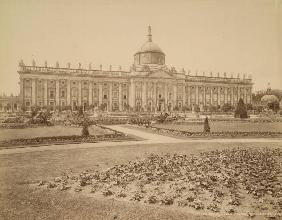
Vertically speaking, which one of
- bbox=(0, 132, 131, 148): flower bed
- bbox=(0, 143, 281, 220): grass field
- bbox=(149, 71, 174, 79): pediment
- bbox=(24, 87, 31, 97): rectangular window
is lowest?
bbox=(0, 143, 281, 220): grass field

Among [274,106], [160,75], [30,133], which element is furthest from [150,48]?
[30,133]

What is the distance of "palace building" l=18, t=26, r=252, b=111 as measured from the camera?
3953cm

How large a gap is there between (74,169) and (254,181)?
3.24 meters

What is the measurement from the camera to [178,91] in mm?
46406

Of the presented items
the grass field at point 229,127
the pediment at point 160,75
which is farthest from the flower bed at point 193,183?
the pediment at point 160,75

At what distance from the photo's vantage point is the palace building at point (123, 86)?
130 feet

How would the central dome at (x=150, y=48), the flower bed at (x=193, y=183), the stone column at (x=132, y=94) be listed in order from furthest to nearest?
the stone column at (x=132, y=94)
the central dome at (x=150, y=48)
the flower bed at (x=193, y=183)

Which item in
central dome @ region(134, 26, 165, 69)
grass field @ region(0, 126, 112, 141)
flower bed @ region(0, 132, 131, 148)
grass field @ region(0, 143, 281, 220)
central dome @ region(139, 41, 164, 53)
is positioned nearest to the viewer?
grass field @ region(0, 143, 281, 220)

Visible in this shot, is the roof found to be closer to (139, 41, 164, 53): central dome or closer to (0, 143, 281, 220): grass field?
(139, 41, 164, 53): central dome

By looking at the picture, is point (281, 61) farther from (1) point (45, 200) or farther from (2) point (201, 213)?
(1) point (45, 200)

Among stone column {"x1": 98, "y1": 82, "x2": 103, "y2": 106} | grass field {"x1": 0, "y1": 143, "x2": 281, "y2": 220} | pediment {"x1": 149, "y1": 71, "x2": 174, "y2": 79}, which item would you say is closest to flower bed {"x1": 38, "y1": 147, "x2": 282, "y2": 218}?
grass field {"x1": 0, "y1": 143, "x2": 281, "y2": 220}

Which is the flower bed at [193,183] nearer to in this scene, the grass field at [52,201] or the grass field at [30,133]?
the grass field at [52,201]

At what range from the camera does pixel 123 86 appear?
44.6 meters

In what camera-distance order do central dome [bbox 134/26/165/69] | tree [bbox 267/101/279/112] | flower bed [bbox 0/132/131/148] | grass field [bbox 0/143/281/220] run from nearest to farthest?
grass field [bbox 0/143/281/220] → flower bed [bbox 0/132/131/148] → tree [bbox 267/101/279/112] → central dome [bbox 134/26/165/69]
